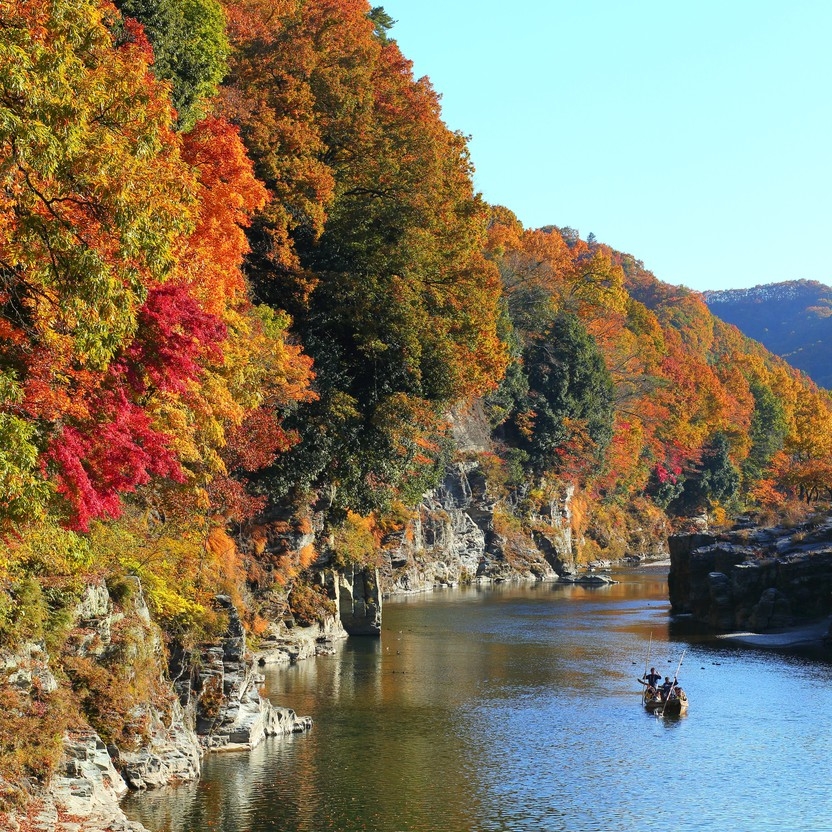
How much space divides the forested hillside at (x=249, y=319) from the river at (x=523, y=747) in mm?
4604

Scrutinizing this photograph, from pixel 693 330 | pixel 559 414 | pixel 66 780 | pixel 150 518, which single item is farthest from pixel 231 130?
pixel 693 330

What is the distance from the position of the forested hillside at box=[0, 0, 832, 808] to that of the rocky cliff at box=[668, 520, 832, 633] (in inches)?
798

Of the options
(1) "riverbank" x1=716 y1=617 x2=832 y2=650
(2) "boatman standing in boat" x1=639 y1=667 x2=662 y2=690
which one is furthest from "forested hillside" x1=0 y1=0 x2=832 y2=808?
(1) "riverbank" x1=716 y1=617 x2=832 y2=650

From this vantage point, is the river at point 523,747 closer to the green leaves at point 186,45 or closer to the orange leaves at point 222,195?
the orange leaves at point 222,195

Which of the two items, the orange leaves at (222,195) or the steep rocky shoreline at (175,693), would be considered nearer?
the steep rocky shoreline at (175,693)

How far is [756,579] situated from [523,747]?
36865 mm

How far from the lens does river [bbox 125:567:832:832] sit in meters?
28.0

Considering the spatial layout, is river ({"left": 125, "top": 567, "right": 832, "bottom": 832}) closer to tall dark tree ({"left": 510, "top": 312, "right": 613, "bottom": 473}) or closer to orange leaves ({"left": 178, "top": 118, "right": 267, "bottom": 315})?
orange leaves ({"left": 178, "top": 118, "right": 267, "bottom": 315})

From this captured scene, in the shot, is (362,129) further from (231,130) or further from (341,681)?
(341,681)

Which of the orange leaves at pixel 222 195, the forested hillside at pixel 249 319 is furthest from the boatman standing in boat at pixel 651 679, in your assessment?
the orange leaves at pixel 222 195

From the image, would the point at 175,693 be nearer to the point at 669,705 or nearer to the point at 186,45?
the point at 669,705

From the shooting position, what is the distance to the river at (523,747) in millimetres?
27969

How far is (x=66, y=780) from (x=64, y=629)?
3897 millimetres

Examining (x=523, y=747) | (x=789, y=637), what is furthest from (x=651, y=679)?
(x=789, y=637)
